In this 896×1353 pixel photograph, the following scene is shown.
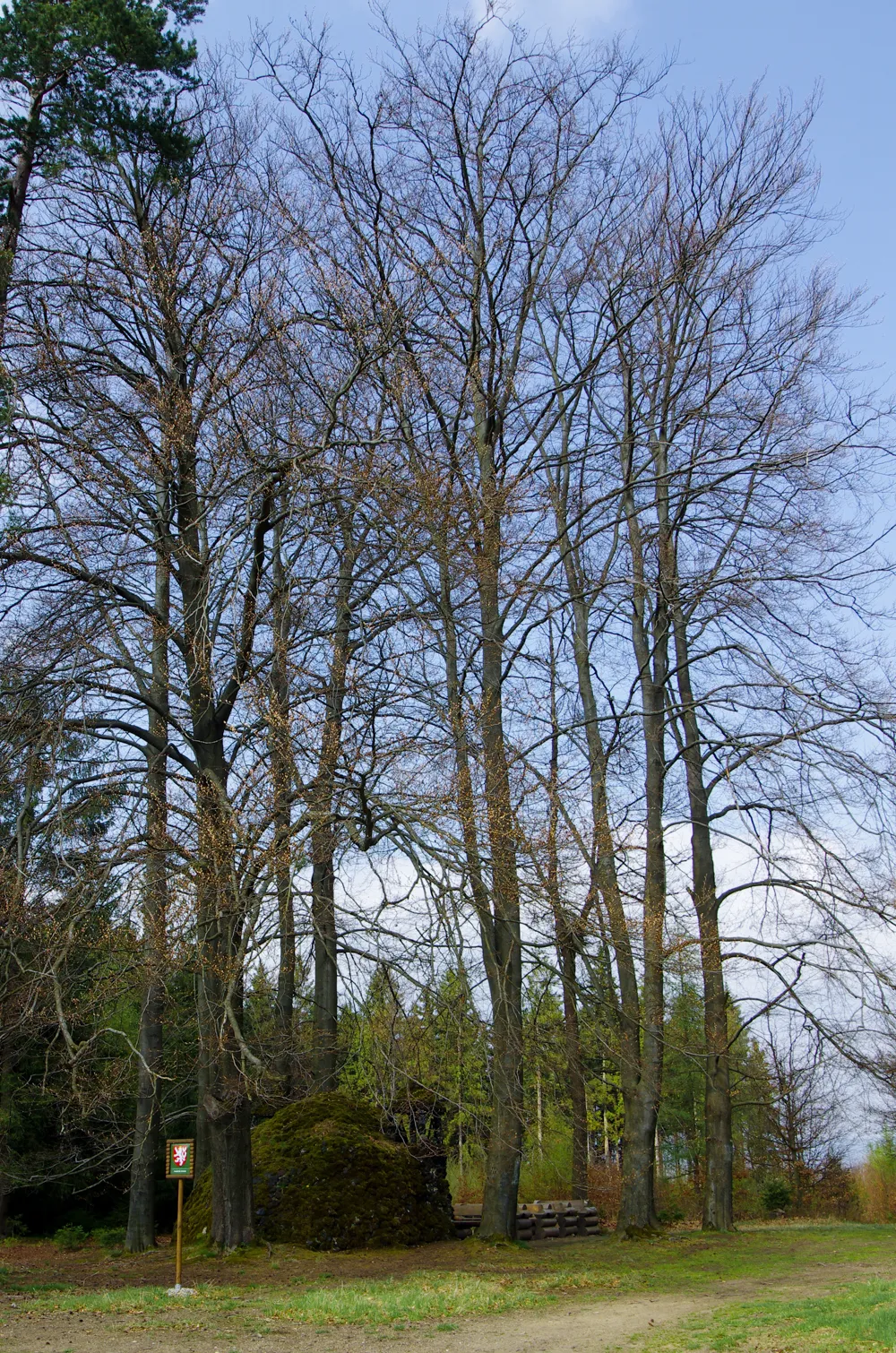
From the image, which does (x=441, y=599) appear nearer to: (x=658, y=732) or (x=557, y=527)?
(x=557, y=527)

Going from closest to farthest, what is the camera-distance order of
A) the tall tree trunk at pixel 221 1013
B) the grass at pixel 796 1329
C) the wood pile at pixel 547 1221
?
the grass at pixel 796 1329, the tall tree trunk at pixel 221 1013, the wood pile at pixel 547 1221

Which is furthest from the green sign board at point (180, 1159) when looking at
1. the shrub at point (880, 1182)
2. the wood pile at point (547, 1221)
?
the shrub at point (880, 1182)

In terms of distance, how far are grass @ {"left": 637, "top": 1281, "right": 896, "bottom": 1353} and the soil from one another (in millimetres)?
381

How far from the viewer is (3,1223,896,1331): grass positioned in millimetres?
8938

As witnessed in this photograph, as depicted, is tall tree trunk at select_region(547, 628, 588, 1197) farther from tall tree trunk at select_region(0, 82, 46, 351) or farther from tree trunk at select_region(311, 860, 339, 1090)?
tall tree trunk at select_region(0, 82, 46, 351)

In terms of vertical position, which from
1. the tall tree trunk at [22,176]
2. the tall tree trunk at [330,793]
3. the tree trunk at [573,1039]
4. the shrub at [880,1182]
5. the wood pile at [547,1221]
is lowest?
the shrub at [880,1182]

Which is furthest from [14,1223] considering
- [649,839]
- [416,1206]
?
[649,839]

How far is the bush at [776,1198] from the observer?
78.5ft

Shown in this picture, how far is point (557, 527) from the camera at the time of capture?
58.5ft

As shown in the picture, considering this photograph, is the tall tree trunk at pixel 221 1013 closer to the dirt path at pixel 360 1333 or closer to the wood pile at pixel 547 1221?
the dirt path at pixel 360 1333

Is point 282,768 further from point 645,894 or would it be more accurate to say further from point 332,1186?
point 332,1186

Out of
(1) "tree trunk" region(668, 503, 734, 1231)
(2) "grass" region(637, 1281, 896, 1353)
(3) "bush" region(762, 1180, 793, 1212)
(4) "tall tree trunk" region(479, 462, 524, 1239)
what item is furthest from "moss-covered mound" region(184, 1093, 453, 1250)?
(3) "bush" region(762, 1180, 793, 1212)

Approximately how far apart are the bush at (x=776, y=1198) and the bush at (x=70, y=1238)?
14.3m

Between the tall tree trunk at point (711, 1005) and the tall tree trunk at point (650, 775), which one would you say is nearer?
the tall tree trunk at point (650, 775)
